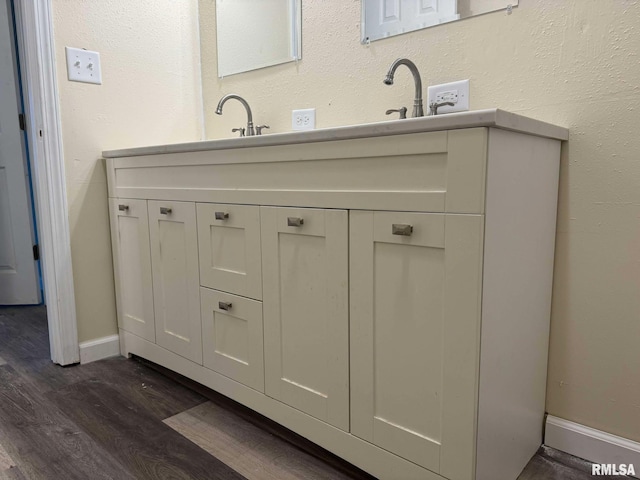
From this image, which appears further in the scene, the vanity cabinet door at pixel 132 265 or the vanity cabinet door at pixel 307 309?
the vanity cabinet door at pixel 132 265

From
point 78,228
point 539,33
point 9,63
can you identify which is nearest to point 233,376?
point 78,228

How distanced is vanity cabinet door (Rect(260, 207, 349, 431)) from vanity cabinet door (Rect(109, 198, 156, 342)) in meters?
0.68

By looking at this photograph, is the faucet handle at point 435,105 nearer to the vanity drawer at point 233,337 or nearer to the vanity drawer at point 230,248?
the vanity drawer at point 230,248

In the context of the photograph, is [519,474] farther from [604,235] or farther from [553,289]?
[604,235]

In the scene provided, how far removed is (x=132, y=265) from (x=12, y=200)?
4.59 ft

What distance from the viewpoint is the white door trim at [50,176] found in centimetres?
171

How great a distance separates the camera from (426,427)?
101cm

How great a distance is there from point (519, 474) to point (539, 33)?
114cm

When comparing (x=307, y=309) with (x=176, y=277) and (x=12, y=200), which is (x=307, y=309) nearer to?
(x=176, y=277)

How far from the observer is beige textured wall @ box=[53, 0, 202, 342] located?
Answer: 5.97 feet

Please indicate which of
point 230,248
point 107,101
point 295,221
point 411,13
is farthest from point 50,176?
point 411,13

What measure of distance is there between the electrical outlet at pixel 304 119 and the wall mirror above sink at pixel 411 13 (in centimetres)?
→ 32

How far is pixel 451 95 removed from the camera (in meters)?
1.39
